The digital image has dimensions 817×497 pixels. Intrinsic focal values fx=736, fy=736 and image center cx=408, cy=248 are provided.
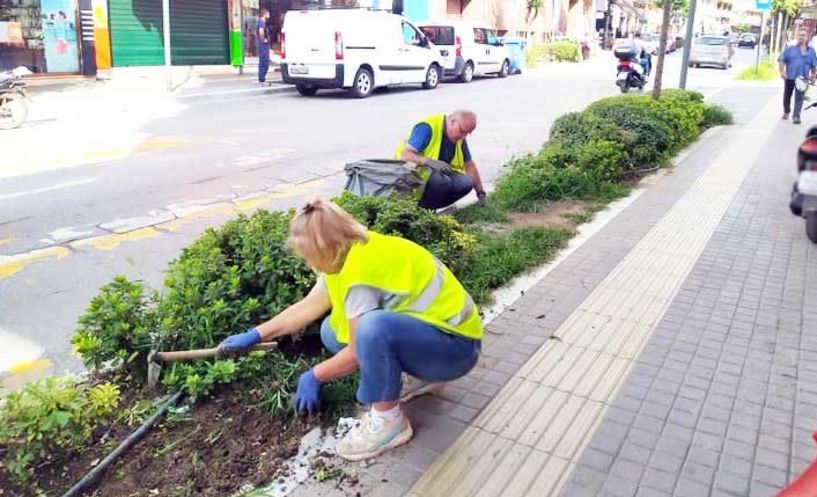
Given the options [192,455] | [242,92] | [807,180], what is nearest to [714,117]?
[807,180]

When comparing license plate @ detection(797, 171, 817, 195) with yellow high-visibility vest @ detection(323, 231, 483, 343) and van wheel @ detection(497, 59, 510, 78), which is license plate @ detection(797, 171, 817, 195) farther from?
van wheel @ detection(497, 59, 510, 78)

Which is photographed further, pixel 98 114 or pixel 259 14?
pixel 259 14

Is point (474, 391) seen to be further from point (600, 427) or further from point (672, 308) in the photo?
point (672, 308)

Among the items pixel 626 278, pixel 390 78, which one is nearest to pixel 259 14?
pixel 390 78

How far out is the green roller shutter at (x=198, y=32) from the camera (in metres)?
21.3

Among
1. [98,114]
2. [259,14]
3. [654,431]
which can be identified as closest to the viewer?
[654,431]

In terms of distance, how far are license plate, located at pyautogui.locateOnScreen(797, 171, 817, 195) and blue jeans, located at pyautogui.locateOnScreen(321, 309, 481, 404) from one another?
2.53 meters

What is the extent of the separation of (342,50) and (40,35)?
7.43 meters

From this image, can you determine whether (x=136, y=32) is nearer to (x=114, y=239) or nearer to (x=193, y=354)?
(x=114, y=239)

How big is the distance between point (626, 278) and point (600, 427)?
217 cm

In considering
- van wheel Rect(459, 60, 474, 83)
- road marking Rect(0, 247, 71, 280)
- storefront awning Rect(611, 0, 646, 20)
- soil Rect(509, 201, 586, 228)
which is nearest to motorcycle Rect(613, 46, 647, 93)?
van wheel Rect(459, 60, 474, 83)

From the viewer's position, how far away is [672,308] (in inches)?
181

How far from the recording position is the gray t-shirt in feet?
8.93

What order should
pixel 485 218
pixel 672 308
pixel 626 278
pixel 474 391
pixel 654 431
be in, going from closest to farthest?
pixel 654 431 → pixel 474 391 → pixel 672 308 → pixel 626 278 → pixel 485 218
